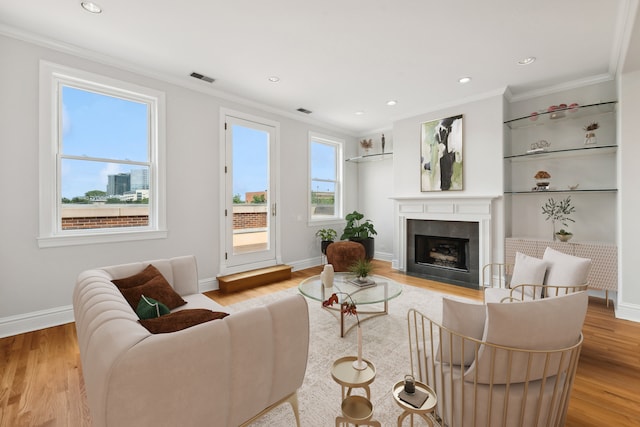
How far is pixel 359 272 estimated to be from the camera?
10.5 feet

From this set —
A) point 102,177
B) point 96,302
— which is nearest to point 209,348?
point 96,302

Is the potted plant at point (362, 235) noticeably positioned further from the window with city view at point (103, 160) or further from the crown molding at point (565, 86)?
the window with city view at point (103, 160)

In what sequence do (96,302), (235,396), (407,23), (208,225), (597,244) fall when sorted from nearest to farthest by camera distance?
(235,396), (96,302), (407,23), (597,244), (208,225)

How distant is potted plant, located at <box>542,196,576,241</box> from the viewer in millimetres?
3957

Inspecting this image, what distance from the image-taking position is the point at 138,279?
7.31 ft

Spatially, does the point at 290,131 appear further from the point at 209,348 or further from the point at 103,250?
the point at 209,348

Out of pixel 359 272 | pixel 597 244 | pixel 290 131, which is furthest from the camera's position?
pixel 290 131

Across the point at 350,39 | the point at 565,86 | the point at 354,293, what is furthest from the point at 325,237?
the point at 565,86

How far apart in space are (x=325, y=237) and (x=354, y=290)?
2541 mm

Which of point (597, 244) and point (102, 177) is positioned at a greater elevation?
point (102, 177)

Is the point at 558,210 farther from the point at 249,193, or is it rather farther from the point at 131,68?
the point at 131,68

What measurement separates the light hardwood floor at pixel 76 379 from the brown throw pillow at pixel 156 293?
2.24 feet

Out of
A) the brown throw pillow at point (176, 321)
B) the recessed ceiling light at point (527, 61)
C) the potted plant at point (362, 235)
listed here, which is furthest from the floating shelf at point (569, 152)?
the brown throw pillow at point (176, 321)

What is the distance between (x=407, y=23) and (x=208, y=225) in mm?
3434
